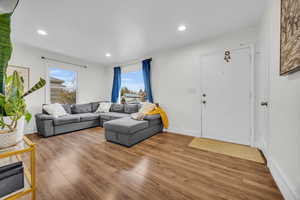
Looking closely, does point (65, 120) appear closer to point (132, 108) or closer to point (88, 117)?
point (88, 117)

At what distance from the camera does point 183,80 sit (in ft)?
10.4

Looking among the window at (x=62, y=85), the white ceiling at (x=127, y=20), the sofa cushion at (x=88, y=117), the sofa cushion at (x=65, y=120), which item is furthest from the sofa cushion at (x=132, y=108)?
the window at (x=62, y=85)

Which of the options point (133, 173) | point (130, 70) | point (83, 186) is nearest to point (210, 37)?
point (130, 70)

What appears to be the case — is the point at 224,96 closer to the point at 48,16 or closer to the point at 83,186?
the point at 83,186

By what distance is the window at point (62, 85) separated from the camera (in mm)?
3758

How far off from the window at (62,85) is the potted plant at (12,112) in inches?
137

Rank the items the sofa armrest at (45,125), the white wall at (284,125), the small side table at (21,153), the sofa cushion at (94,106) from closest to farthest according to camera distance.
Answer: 1. the small side table at (21,153)
2. the white wall at (284,125)
3. the sofa armrest at (45,125)
4. the sofa cushion at (94,106)

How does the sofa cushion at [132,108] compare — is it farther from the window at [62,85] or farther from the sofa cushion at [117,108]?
the window at [62,85]

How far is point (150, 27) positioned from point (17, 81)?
7.15 feet

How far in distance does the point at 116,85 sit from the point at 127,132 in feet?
9.53

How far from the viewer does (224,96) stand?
A: 258 centimetres

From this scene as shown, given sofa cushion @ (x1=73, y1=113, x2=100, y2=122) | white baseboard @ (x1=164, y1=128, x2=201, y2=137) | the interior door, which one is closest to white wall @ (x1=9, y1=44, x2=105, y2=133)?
sofa cushion @ (x1=73, y1=113, x2=100, y2=122)

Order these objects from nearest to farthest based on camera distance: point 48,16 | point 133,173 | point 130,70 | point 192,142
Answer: point 133,173, point 48,16, point 192,142, point 130,70

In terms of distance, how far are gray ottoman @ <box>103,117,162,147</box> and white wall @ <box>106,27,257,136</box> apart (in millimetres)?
1027
